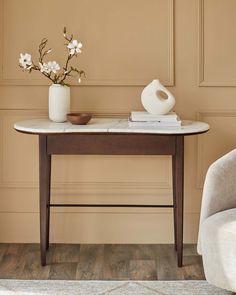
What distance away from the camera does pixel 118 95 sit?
3.42 meters

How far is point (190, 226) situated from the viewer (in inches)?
137

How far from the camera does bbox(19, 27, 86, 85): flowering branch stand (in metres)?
3.15

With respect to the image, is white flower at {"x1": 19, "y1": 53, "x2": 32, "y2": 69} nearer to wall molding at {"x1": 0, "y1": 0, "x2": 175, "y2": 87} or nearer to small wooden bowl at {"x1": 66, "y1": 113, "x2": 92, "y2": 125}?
wall molding at {"x1": 0, "y1": 0, "x2": 175, "y2": 87}

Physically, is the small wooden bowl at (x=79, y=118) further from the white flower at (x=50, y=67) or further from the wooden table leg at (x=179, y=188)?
the wooden table leg at (x=179, y=188)

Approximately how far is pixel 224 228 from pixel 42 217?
1085mm

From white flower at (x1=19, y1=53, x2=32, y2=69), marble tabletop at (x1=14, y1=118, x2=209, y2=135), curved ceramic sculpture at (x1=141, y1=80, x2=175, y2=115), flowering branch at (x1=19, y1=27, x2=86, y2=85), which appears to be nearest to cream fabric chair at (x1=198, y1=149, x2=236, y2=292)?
marble tabletop at (x1=14, y1=118, x2=209, y2=135)

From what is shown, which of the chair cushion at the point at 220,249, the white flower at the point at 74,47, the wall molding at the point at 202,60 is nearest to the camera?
the chair cushion at the point at 220,249

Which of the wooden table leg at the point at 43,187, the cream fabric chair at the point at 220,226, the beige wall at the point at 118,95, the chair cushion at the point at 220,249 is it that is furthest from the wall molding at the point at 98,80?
the chair cushion at the point at 220,249

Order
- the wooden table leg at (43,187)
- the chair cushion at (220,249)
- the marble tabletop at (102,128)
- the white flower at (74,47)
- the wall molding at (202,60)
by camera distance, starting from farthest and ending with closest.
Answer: the wall molding at (202,60) < the white flower at (74,47) < the wooden table leg at (43,187) < the marble tabletop at (102,128) < the chair cushion at (220,249)

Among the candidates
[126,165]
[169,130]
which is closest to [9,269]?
[126,165]

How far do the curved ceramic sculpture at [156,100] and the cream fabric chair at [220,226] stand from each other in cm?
51

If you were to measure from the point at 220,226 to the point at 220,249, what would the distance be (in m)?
0.10

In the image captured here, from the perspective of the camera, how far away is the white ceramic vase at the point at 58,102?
315cm

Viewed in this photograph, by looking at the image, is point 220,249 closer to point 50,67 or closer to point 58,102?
point 58,102
